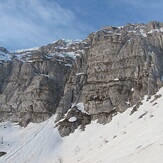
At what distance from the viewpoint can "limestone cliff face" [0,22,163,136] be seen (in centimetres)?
6569

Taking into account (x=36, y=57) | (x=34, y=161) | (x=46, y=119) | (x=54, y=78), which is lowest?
(x=34, y=161)

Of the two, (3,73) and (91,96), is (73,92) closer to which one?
(91,96)

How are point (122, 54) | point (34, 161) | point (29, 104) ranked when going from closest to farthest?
1. point (34, 161)
2. point (122, 54)
3. point (29, 104)

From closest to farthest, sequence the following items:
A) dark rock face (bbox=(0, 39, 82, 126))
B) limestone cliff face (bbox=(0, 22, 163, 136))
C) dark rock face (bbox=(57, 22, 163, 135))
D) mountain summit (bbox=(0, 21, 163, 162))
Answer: dark rock face (bbox=(57, 22, 163, 135)), mountain summit (bbox=(0, 21, 163, 162)), limestone cliff face (bbox=(0, 22, 163, 136)), dark rock face (bbox=(0, 39, 82, 126))

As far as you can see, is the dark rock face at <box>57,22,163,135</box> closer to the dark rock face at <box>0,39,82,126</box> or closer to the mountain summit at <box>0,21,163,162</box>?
the mountain summit at <box>0,21,163,162</box>

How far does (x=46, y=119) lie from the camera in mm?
76750

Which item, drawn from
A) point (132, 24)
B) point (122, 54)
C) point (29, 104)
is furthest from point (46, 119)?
point (132, 24)

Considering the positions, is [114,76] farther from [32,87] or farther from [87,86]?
[32,87]

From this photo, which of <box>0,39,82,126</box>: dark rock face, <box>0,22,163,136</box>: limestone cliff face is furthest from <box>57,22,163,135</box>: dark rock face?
<box>0,39,82,126</box>: dark rock face

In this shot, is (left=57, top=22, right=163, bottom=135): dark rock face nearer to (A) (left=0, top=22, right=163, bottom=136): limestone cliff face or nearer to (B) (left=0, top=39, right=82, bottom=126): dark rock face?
(A) (left=0, top=22, right=163, bottom=136): limestone cliff face

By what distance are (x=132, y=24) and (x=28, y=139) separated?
108 metres

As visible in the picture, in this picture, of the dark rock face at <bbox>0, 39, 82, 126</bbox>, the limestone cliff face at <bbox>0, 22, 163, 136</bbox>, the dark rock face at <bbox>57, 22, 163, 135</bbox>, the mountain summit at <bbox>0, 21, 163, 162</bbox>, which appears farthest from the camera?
the dark rock face at <bbox>0, 39, 82, 126</bbox>

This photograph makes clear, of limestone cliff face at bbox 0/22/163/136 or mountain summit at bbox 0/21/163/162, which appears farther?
limestone cliff face at bbox 0/22/163/136

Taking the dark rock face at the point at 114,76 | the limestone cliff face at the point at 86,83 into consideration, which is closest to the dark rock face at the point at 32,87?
the limestone cliff face at the point at 86,83
